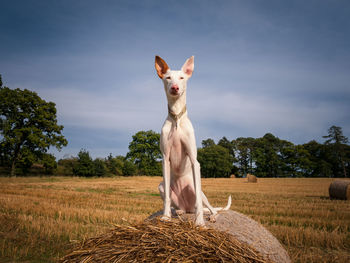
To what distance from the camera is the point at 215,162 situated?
68750 mm

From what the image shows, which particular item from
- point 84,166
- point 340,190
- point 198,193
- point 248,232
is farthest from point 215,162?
point 198,193

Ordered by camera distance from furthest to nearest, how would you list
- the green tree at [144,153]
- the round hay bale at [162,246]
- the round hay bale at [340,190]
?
the green tree at [144,153] < the round hay bale at [340,190] < the round hay bale at [162,246]

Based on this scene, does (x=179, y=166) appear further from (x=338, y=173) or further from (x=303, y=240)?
(x=338, y=173)

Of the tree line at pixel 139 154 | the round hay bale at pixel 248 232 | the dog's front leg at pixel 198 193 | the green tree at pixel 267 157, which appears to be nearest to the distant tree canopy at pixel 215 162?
the tree line at pixel 139 154

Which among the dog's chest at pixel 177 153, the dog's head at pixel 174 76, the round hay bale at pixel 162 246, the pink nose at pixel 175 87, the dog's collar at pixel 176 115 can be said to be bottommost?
the round hay bale at pixel 162 246

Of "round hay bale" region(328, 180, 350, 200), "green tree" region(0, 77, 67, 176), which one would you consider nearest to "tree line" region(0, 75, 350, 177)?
"green tree" region(0, 77, 67, 176)

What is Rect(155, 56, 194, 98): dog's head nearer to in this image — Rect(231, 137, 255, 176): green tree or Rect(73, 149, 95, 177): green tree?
Rect(73, 149, 95, 177): green tree

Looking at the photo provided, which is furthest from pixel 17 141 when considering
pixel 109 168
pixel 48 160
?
pixel 109 168

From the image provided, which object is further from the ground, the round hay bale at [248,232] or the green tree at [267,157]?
the green tree at [267,157]

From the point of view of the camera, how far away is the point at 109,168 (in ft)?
166

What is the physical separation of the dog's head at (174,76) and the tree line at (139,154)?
36.7m

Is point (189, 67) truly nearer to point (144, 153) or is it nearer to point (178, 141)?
point (178, 141)

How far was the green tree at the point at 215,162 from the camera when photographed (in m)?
68.0

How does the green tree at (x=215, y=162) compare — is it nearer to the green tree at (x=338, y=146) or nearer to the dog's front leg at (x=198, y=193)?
the green tree at (x=338, y=146)
